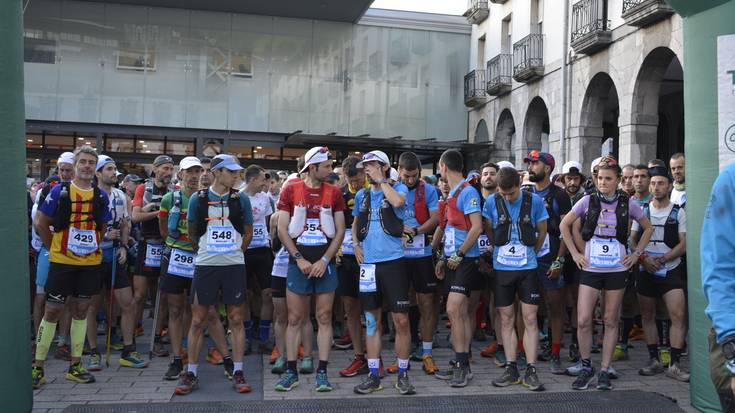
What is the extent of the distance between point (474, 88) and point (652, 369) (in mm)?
18430

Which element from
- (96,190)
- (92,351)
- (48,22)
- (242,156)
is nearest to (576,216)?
(96,190)

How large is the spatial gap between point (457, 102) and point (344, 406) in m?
20.6

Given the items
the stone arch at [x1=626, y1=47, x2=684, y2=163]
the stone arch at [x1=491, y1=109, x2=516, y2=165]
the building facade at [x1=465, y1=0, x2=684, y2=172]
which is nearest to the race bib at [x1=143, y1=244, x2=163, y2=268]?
the building facade at [x1=465, y1=0, x2=684, y2=172]

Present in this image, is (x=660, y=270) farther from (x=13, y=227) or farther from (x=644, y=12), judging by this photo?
(x=644, y=12)

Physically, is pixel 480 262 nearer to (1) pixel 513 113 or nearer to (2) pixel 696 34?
(2) pixel 696 34

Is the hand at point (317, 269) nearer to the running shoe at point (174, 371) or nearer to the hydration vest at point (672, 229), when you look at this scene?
the running shoe at point (174, 371)

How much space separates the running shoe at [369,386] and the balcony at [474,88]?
19079 mm

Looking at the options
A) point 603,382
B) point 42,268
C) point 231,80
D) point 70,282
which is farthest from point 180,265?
point 231,80

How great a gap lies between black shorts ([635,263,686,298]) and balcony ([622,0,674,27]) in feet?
28.9

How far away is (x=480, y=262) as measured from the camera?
251 inches

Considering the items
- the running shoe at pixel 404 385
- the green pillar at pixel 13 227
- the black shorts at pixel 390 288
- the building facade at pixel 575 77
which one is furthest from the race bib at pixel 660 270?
the building facade at pixel 575 77

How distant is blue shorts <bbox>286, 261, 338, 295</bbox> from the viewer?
5875mm

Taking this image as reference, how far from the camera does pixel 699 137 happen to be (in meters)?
5.22

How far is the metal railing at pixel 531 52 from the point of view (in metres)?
19.4
